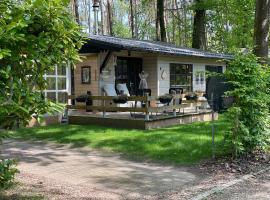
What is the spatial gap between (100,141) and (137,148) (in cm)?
123

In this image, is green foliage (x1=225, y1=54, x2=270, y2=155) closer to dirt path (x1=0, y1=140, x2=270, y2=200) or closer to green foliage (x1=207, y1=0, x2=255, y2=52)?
dirt path (x1=0, y1=140, x2=270, y2=200)

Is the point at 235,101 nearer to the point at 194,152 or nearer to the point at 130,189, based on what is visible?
the point at 194,152

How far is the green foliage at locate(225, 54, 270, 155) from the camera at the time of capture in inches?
318

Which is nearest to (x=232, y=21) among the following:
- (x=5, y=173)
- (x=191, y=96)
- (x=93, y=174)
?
(x=191, y=96)

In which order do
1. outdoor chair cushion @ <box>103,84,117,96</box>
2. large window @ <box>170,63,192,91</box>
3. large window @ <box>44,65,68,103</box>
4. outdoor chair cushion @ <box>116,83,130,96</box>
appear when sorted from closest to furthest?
large window @ <box>44,65,68,103</box> → outdoor chair cushion @ <box>103,84,117,96</box> → outdoor chair cushion @ <box>116,83,130,96</box> → large window @ <box>170,63,192,91</box>

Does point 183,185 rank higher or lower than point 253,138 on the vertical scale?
lower

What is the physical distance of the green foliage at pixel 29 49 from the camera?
459 cm

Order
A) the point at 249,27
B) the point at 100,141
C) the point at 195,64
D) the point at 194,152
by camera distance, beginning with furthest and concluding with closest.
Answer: the point at 249,27
the point at 195,64
the point at 100,141
the point at 194,152

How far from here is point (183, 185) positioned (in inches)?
262

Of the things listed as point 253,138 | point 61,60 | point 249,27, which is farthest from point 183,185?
point 249,27

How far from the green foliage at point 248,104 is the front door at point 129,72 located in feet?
30.5

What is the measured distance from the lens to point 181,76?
2000 cm

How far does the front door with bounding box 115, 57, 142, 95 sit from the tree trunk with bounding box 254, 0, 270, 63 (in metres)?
6.67

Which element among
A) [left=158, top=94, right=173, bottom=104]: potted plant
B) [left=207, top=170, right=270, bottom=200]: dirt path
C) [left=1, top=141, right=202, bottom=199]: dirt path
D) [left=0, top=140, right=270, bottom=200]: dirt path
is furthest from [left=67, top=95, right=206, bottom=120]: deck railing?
[left=207, top=170, right=270, bottom=200]: dirt path
